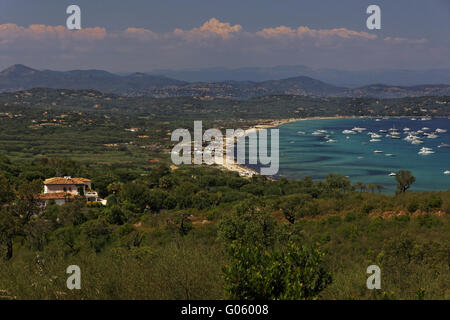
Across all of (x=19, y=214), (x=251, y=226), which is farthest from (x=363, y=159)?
(x=251, y=226)

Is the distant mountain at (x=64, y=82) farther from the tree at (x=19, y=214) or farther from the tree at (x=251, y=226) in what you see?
the tree at (x=251, y=226)

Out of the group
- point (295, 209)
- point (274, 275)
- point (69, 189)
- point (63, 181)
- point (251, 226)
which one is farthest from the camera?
point (63, 181)

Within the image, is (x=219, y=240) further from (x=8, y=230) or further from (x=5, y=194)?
(x=5, y=194)

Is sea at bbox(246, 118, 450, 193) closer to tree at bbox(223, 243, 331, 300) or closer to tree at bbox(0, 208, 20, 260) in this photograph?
tree at bbox(0, 208, 20, 260)

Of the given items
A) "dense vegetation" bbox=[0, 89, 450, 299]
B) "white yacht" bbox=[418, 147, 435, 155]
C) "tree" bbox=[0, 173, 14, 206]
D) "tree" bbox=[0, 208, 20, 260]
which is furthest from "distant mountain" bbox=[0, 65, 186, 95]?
"tree" bbox=[0, 208, 20, 260]

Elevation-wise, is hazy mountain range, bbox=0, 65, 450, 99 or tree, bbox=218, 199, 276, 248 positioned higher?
hazy mountain range, bbox=0, 65, 450, 99

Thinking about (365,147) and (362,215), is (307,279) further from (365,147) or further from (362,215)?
(365,147)

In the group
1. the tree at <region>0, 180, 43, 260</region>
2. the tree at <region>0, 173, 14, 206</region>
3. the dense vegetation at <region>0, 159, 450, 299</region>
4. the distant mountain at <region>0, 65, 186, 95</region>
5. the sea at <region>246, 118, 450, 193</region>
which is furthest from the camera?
the distant mountain at <region>0, 65, 186, 95</region>
